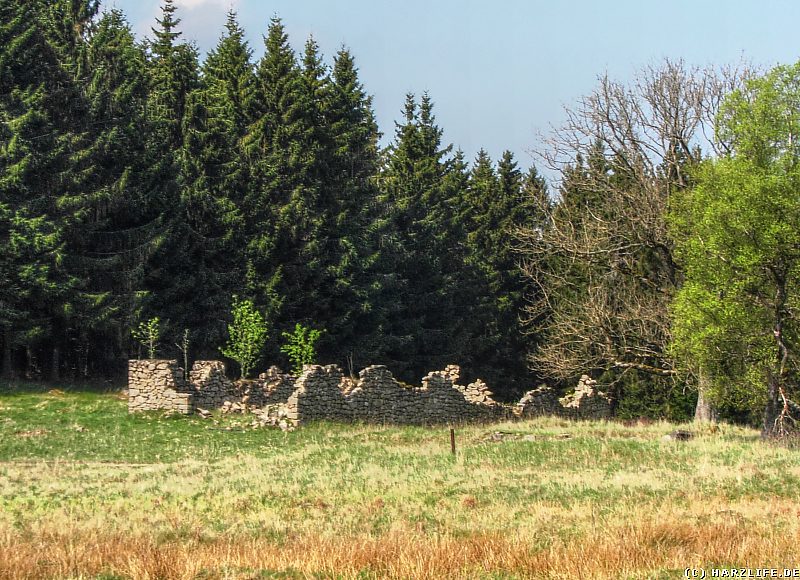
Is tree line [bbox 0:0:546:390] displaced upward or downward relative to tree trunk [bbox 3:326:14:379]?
upward

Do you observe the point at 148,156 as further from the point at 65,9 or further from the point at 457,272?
the point at 457,272

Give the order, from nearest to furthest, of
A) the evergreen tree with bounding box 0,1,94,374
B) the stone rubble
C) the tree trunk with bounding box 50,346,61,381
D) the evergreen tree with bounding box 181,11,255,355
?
the evergreen tree with bounding box 0,1,94,374 → the tree trunk with bounding box 50,346,61,381 → the evergreen tree with bounding box 181,11,255,355 → the stone rubble

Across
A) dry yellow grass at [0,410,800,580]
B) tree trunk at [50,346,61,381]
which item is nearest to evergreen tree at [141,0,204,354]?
tree trunk at [50,346,61,381]

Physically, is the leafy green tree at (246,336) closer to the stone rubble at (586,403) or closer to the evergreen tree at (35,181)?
the evergreen tree at (35,181)

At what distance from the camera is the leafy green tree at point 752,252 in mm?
22094

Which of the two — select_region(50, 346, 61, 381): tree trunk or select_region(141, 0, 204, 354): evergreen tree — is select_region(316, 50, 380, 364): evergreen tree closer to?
select_region(141, 0, 204, 354): evergreen tree

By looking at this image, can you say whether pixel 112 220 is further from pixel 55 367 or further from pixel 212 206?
Result: pixel 55 367

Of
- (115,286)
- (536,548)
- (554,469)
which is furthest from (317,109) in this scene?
(536,548)

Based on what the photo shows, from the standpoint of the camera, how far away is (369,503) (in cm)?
1409

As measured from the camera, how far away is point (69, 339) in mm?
33719

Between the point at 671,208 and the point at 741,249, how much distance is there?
9.68 metres

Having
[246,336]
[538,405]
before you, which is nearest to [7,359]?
[246,336]

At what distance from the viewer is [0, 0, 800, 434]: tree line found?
2327cm

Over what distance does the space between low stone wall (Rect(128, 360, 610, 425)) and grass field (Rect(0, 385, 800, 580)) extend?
1374mm
